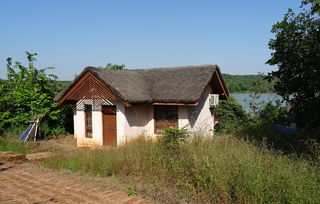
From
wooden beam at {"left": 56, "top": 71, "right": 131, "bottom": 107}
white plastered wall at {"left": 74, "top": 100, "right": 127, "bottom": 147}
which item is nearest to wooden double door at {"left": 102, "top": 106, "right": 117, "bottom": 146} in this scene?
white plastered wall at {"left": 74, "top": 100, "right": 127, "bottom": 147}

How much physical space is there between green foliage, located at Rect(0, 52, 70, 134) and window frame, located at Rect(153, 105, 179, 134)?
633 cm

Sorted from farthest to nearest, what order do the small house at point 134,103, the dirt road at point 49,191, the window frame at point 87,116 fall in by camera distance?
the window frame at point 87,116 < the small house at point 134,103 < the dirt road at point 49,191

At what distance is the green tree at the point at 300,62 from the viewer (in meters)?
7.34

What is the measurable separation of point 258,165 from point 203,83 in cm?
774

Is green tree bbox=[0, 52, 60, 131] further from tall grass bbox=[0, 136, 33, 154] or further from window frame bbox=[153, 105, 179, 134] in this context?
window frame bbox=[153, 105, 179, 134]

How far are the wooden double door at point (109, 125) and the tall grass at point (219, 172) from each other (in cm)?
512

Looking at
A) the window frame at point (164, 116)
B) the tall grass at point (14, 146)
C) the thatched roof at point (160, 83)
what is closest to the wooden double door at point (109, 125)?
the thatched roof at point (160, 83)

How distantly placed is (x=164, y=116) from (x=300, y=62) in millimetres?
7453

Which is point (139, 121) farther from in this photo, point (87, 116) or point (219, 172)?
point (219, 172)

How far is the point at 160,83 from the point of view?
14859 millimetres

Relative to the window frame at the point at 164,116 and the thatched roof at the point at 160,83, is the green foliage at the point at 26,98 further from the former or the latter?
the window frame at the point at 164,116

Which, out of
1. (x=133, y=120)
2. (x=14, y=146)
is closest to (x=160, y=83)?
(x=133, y=120)

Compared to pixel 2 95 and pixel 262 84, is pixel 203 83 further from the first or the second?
pixel 2 95

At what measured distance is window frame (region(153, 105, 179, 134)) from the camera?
13578 millimetres
